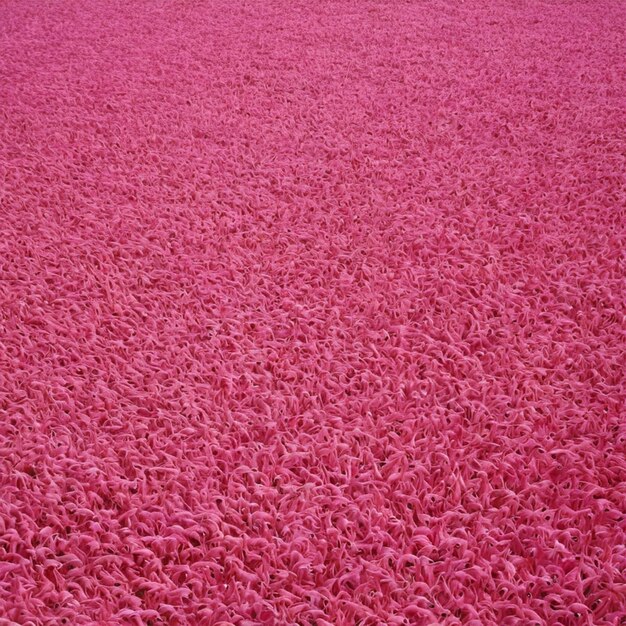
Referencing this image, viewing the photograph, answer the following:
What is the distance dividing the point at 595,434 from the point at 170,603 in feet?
2.74

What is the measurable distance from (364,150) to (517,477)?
1409 mm

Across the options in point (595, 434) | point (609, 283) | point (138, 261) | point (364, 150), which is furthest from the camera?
point (364, 150)

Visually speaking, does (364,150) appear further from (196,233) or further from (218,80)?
(218,80)

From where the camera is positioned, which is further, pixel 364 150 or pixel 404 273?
pixel 364 150

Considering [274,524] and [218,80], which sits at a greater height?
[218,80]

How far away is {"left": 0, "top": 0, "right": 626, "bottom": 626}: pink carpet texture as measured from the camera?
40.8 inches

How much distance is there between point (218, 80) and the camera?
281 cm

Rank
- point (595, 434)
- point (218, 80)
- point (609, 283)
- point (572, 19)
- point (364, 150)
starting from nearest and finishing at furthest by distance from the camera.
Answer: point (595, 434) < point (609, 283) < point (364, 150) < point (218, 80) < point (572, 19)

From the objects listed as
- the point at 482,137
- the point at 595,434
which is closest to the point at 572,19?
the point at 482,137

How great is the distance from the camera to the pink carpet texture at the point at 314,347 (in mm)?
1036

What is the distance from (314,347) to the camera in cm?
147

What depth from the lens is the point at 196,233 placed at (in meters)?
1.86

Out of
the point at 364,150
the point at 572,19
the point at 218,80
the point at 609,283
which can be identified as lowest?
the point at 609,283

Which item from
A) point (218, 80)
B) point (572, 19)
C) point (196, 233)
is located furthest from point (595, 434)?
point (572, 19)
